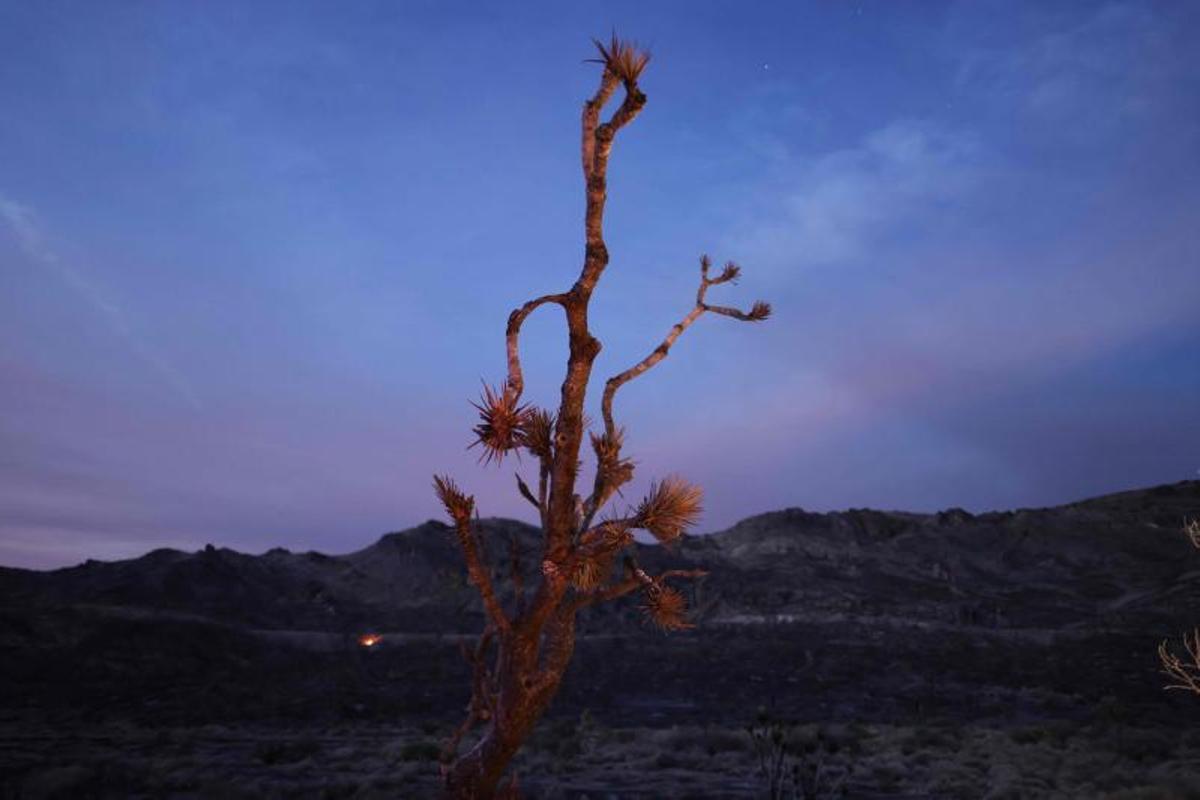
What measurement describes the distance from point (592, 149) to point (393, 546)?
80174 millimetres

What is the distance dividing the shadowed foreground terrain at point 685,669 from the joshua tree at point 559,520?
5.13 meters

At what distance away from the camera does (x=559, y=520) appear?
19.0 ft

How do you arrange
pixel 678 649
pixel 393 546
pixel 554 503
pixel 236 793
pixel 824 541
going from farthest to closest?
1. pixel 824 541
2. pixel 393 546
3. pixel 678 649
4. pixel 236 793
5. pixel 554 503

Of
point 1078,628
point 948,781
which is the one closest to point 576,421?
point 948,781

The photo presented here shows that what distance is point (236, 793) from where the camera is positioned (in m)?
15.2

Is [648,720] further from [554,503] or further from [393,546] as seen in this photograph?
[393,546]

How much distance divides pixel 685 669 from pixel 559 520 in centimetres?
3636

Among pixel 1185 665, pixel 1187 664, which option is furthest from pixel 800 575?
pixel 1187 664

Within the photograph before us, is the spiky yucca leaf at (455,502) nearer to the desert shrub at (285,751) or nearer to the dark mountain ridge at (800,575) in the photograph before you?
the desert shrub at (285,751)

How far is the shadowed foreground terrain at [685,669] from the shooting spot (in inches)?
734

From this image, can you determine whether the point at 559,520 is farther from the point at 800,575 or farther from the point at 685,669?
the point at 800,575

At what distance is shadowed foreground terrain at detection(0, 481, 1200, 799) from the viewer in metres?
18.7

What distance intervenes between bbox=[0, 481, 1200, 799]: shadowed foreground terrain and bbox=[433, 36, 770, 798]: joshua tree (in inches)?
202

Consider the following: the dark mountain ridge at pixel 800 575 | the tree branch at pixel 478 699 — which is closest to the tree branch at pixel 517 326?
the tree branch at pixel 478 699
